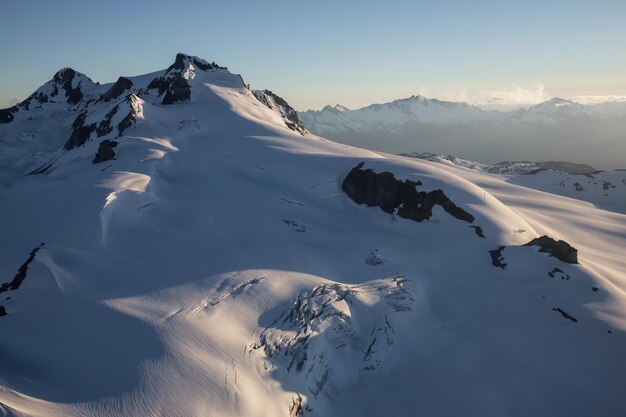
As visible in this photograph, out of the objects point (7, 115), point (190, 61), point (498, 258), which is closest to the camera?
point (498, 258)

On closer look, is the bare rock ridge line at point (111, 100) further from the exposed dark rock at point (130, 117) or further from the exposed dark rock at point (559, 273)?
the exposed dark rock at point (559, 273)

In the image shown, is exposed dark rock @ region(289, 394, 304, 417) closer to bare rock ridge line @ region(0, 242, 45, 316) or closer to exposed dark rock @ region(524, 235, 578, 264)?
bare rock ridge line @ region(0, 242, 45, 316)

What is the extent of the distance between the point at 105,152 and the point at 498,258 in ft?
197

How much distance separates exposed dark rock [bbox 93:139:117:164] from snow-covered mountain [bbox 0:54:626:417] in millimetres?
9473

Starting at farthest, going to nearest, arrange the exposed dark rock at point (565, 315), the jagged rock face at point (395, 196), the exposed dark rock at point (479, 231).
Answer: the jagged rock face at point (395, 196), the exposed dark rock at point (479, 231), the exposed dark rock at point (565, 315)

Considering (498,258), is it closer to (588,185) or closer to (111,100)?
(588,185)

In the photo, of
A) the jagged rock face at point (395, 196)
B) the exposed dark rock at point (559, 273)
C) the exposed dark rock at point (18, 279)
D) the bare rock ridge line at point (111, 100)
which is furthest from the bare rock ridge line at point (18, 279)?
the exposed dark rock at point (559, 273)

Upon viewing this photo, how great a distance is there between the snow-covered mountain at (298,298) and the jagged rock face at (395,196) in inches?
10.0

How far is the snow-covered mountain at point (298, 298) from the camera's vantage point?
2341cm

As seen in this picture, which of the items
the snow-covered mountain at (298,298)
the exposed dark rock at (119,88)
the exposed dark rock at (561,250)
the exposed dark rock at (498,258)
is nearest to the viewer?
the snow-covered mountain at (298,298)

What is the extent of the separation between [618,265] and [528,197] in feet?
116

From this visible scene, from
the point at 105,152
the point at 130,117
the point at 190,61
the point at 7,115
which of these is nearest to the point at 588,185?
the point at 190,61

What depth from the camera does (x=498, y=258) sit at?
1569 inches

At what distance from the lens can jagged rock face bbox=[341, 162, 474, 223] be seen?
4774 centimetres
